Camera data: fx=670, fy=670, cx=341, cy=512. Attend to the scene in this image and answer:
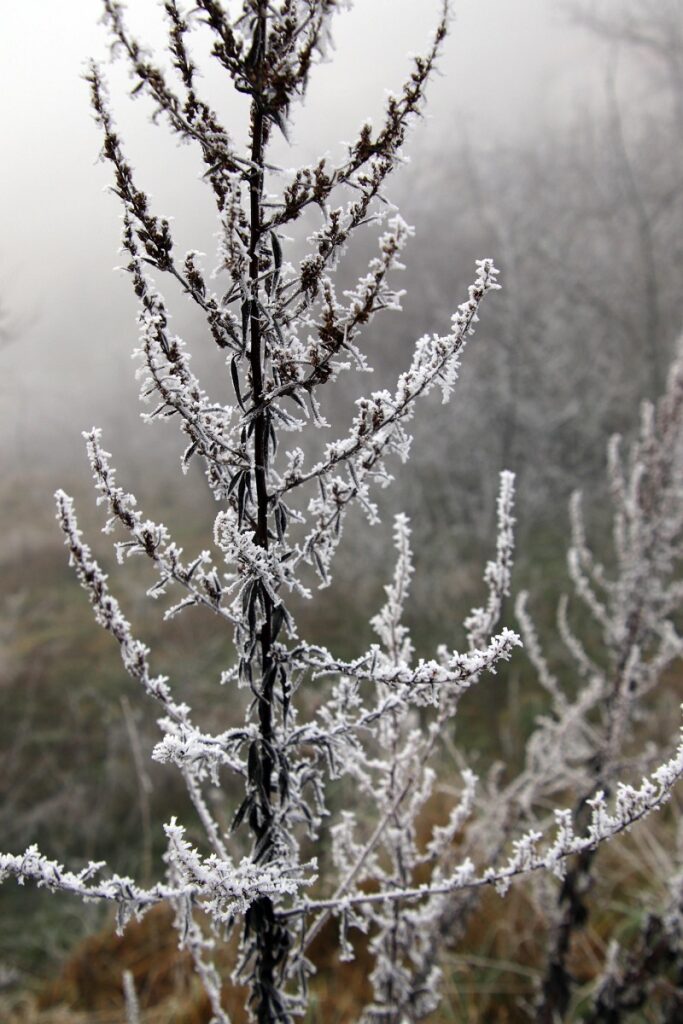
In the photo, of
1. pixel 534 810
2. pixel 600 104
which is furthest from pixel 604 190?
pixel 600 104

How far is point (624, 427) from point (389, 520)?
195 inches

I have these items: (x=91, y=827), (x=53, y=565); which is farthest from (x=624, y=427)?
(x=53, y=565)

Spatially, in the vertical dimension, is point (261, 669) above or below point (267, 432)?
below

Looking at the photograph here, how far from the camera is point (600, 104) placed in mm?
→ 23719

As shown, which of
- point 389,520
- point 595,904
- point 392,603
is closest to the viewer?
point 392,603

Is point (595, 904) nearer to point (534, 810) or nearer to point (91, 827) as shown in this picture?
point (534, 810)

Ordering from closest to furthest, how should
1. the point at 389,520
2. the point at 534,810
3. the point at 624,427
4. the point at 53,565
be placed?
the point at 534,810 < the point at 389,520 < the point at 624,427 < the point at 53,565

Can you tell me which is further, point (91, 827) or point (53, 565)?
point (53, 565)

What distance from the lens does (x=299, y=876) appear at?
1256mm

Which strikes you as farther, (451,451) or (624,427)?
(624,427)

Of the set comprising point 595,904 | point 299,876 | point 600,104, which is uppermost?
point 600,104

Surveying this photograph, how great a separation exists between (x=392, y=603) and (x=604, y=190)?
1307 centimetres

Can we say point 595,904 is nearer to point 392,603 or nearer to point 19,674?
point 392,603

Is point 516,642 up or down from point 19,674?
down
